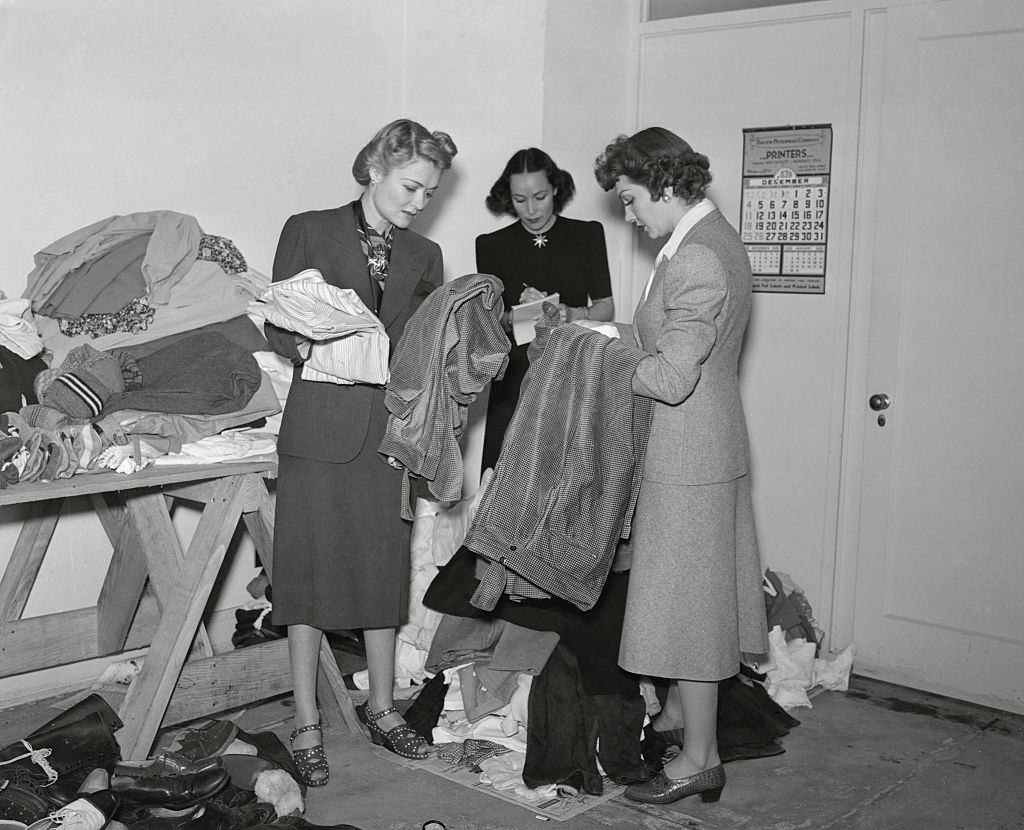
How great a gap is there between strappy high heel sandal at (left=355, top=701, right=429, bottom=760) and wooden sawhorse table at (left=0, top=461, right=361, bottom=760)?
0.40 ft

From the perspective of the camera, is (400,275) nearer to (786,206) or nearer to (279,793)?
(279,793)

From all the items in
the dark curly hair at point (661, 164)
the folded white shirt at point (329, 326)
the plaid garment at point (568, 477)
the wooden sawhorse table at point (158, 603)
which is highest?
the dark curly hair at point (661, 164)

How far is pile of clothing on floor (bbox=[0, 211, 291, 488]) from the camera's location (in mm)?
3086

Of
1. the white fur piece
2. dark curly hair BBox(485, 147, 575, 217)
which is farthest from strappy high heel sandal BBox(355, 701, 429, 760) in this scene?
dark curly hair BBox(485, 147, 575, 217)

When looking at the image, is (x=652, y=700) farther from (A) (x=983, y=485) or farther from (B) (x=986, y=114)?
(B) (x=986, y=114)

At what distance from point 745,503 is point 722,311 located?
1.77 feet

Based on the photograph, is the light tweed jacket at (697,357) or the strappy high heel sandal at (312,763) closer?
the light tweed jacket at (697,357)

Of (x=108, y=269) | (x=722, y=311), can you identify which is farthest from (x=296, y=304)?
(x=722, y=311)

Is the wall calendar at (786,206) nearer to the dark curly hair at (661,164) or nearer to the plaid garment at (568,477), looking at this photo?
the dark curly hair at (661,164)

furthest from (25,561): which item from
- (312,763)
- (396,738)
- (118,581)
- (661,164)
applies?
(661,164)

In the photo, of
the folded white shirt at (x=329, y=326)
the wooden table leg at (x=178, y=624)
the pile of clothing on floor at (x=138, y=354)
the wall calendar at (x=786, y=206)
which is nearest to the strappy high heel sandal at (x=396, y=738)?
the wooden table leg at (x=178, y=624)

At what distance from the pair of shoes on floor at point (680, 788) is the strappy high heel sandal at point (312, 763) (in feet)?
2.66

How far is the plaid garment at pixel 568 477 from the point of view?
2865mm

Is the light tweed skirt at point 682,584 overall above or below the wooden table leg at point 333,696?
above
